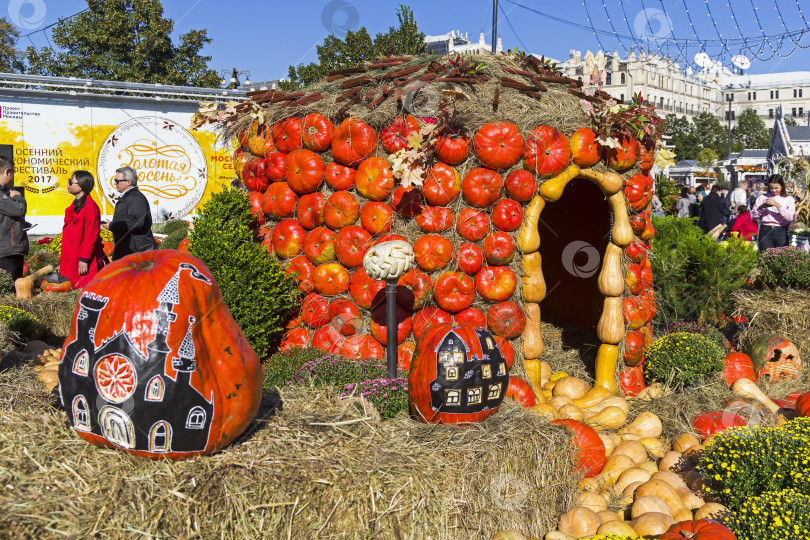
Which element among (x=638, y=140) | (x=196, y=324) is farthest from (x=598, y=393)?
(x=196, y=324)

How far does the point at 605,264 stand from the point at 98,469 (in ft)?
15.7

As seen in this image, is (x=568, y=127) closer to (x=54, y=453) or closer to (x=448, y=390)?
(x=448, y=390)

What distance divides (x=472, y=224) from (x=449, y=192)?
0.33 meters

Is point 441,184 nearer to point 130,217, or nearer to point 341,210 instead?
point 341,210

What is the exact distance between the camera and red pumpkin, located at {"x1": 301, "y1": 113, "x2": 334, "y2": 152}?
598 centimetres

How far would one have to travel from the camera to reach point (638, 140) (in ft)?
20.0

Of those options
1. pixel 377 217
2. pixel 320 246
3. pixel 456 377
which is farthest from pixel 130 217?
pixel 456 377

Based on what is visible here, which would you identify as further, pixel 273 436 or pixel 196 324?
pixel 273 436

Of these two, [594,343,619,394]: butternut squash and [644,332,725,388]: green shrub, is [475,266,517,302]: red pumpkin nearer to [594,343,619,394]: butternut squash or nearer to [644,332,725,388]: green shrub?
[594,343,619,394]: butternut squash

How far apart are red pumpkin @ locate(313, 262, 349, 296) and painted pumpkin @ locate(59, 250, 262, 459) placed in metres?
2.81

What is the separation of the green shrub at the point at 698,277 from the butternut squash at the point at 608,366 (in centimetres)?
171

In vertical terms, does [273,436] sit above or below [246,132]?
below

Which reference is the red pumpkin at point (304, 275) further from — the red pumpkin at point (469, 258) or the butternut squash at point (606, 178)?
the butternut squash at point (606, 178)

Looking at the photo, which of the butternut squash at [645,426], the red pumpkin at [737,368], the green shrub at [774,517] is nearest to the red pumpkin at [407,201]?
the butternut squash at [645,426]
